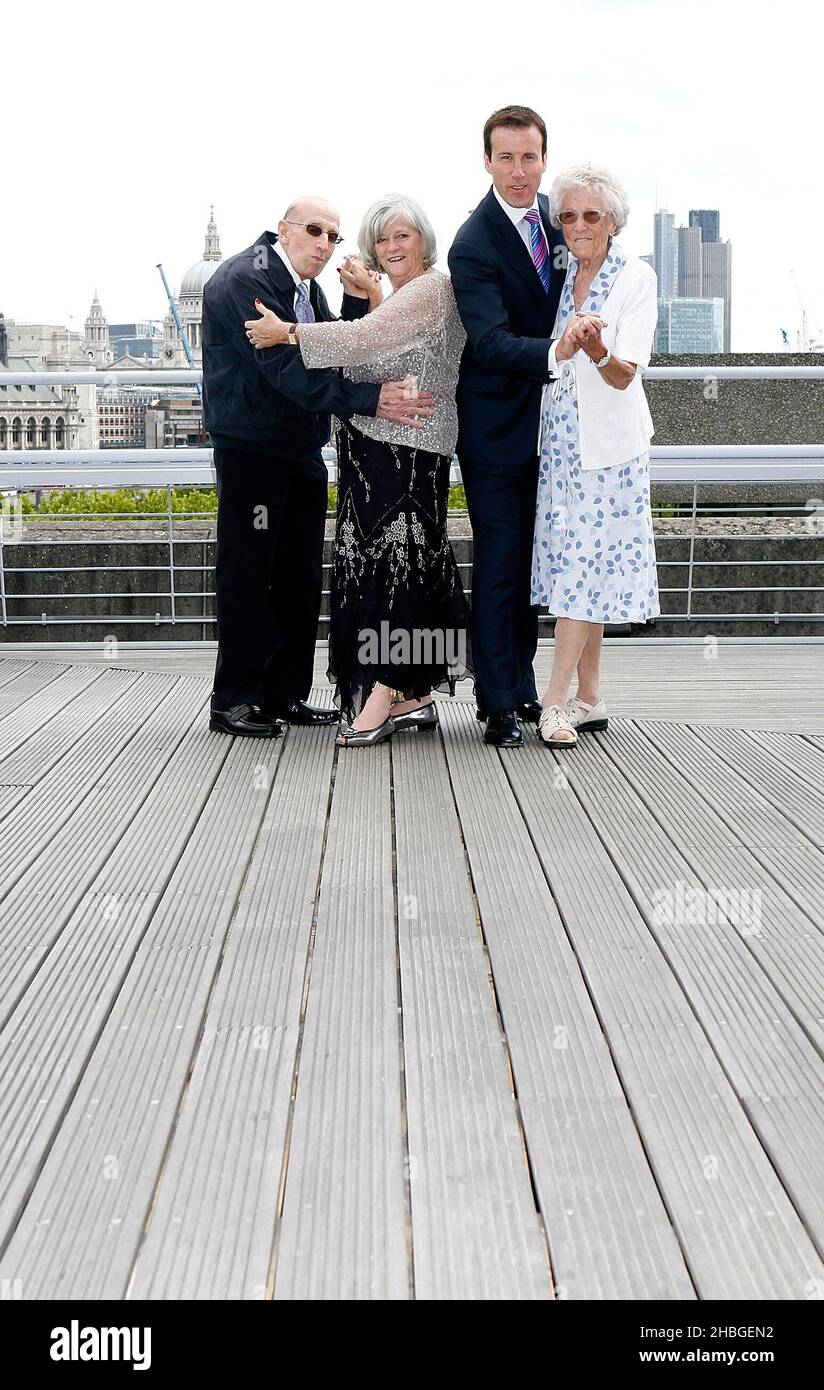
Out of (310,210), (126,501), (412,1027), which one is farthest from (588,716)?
(126,501)

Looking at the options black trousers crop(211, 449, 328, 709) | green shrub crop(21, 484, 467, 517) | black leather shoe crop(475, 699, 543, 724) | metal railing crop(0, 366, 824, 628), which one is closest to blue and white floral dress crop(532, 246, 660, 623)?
black leather shoe crop(475, 699, 543, 724)

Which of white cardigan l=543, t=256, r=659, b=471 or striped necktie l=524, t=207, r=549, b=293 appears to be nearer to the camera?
white cardigan l=543, t=256, r=659, b=471

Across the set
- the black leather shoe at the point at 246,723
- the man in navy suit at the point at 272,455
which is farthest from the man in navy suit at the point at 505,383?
the black leather shoe at the point at 246,723

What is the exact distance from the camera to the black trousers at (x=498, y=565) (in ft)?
11.7

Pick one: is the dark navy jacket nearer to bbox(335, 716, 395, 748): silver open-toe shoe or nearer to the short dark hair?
the short dark hair

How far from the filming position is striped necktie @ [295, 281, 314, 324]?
3520 mm

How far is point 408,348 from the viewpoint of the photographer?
3406 millimetres

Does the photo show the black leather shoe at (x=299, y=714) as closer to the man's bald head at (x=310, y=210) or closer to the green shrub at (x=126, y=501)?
the man's bald head at (x=310, y=210)

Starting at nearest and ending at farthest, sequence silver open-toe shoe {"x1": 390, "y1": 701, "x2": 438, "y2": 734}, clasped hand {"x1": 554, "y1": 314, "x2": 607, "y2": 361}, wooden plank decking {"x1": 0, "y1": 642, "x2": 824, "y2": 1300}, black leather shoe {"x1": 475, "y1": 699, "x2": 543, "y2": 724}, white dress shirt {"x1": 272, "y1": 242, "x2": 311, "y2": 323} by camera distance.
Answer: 1. wooden plank decking {"x1": 0, "y1": 642, "x2": 824, "y2": 1300}
2. clasped hand {"x1": 554, "y1": 314, "x2": 607, "y2": 361}
3. white dress shirt {"x1": 272, "y1": 242, "x2": 311, "y2": 323}
4. silver open-toe shoe {"x1": 390, "y1": 701, "x2": 438, "y2": 734}
5. black leather shoe {"x1": 475, "y1": 699, "x2": 543, "y2": 724}

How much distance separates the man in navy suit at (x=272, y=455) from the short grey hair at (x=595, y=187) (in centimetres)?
52

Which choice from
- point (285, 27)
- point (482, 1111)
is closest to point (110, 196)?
point (285, 27)

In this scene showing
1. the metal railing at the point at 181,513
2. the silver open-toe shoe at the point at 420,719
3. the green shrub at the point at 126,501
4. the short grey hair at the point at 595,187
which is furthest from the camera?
the green shrub at the point at 126,501

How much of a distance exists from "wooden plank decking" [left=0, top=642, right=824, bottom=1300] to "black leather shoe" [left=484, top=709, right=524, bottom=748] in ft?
0.56
